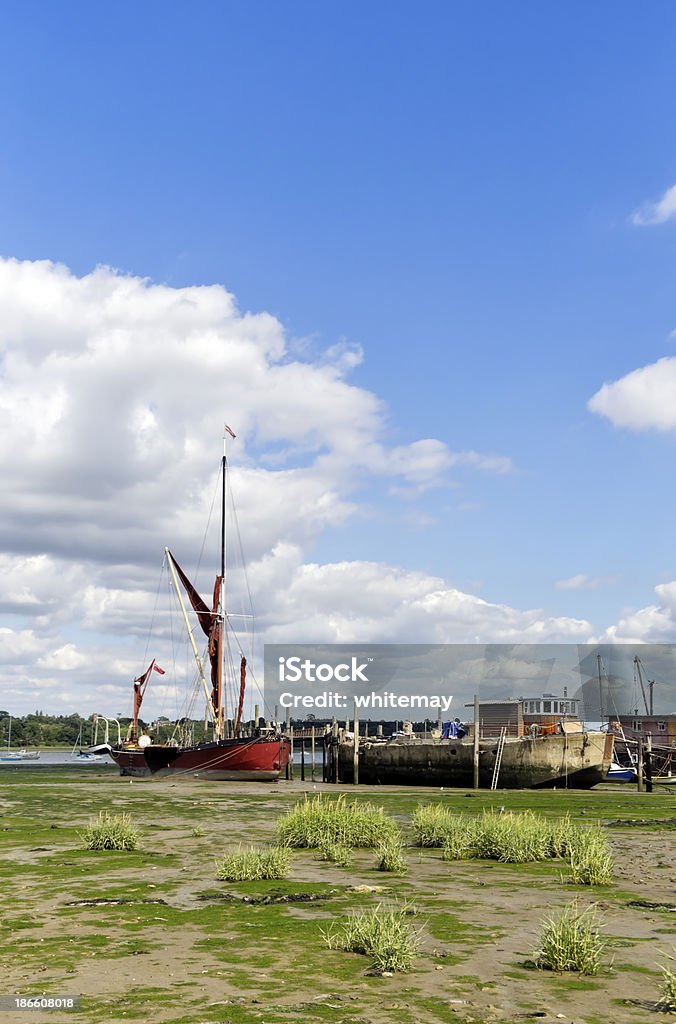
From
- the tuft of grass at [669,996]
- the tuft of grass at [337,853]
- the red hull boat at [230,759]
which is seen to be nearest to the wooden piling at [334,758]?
the red hull boat at [230,759]

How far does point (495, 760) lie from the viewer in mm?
61688

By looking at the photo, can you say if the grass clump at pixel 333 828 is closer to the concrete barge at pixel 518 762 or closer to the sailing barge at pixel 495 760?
the sailing barge at pixel 495 760

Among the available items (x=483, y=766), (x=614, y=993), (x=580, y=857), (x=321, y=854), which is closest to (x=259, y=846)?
(x=321, y=854)

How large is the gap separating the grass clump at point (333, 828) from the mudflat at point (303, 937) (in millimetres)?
550

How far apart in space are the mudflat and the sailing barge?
35803 millimetres

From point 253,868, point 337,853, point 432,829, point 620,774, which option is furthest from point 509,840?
point 620,774

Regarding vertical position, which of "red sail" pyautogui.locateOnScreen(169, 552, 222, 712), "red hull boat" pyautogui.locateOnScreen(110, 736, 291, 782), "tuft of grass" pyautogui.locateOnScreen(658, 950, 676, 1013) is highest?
"red sail" pyautogui.locateOnScreen(169, 552, 222, 712)

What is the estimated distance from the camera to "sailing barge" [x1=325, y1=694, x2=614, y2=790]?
60500 millimetres

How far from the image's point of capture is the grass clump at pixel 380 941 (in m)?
11.4

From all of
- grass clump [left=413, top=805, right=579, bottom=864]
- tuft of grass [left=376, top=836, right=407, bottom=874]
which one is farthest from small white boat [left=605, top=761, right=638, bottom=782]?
tuft of grass [left=376, top=836, right=407, bottom=874]

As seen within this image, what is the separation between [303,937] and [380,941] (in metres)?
1.86

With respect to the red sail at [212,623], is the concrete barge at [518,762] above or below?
below

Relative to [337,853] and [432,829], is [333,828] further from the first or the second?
[432,829]

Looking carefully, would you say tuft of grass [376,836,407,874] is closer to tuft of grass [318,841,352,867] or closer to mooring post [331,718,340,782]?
tuft of grass [318,841,352,867]
